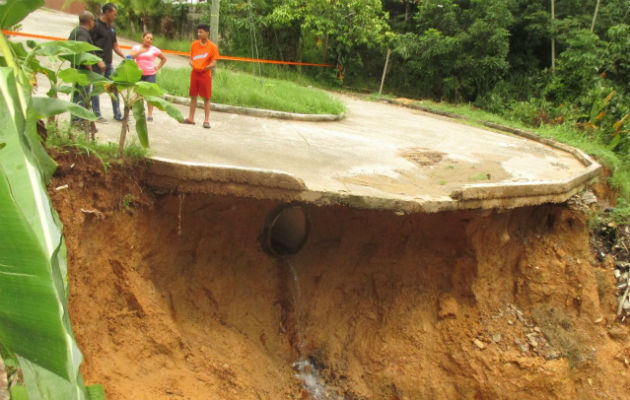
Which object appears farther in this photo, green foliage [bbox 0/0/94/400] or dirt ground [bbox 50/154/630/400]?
dirt ground [bbox 50/154/630/400]

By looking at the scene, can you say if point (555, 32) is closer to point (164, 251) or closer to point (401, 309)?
point (401, 309)

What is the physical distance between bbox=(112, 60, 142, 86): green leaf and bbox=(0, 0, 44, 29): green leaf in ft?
4.99

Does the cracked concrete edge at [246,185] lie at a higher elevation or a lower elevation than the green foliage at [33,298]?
lower

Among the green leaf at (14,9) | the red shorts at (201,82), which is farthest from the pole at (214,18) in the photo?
the green leaf at (14,9)

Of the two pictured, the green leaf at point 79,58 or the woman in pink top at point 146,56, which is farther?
the woman in pink top at point 146,56

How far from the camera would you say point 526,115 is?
12.9 m

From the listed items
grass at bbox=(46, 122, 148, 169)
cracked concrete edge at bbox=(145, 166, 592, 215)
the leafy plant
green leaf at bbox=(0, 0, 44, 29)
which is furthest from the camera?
cracked concrete edge at bbox=(145, 166, 592, 215)

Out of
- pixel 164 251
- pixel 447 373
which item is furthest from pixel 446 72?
pixel 164 251

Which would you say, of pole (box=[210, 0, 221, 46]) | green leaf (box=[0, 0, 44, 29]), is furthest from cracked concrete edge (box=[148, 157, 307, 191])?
pole (box=[210, 0, 221, 46])

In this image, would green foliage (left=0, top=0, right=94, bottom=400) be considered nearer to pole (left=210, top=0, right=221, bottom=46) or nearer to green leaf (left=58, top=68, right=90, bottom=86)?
green leaf (left=58, top=68, right=90, bottom=86)

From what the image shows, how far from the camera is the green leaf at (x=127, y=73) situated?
3859 millimetres

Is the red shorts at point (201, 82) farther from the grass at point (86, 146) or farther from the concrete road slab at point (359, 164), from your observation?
the grass at point (86, 146)

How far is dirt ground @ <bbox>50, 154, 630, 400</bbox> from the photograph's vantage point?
4801 mm

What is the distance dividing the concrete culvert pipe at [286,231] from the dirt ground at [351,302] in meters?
0.12
